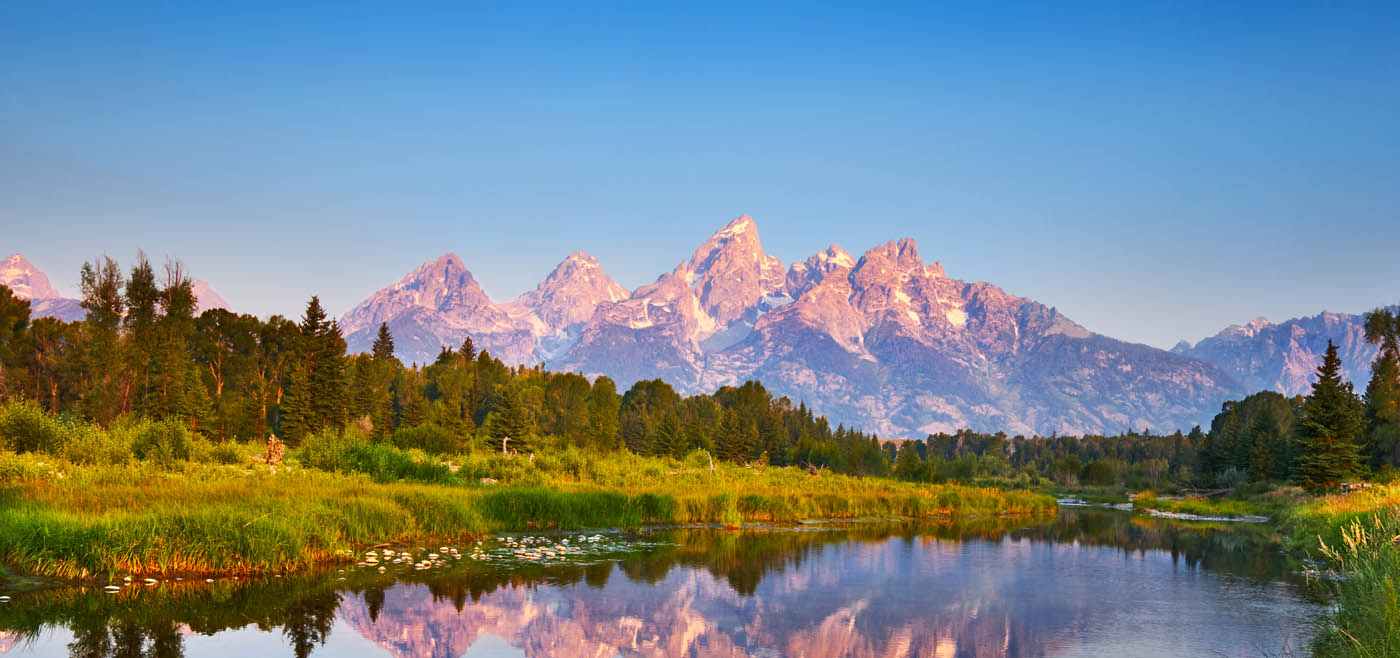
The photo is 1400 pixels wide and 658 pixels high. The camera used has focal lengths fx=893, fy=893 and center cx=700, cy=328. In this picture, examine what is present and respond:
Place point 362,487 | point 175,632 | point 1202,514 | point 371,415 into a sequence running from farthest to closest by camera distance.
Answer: point 371,415 → point 1202,514 → point 362,487 → point 175,632

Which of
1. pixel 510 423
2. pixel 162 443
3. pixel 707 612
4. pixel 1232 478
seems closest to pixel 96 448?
pixel 162 443

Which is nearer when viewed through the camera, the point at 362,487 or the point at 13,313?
A: the point at 362,487

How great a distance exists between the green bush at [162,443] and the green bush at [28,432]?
2745mm

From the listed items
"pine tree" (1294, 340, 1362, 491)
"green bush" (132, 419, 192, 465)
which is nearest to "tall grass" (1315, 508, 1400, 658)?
"green bush" (132, 419, 192, 465)

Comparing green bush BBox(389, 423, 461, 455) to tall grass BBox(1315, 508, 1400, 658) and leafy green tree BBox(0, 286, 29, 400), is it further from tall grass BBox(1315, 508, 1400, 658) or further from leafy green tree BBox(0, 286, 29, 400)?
tall grass BBox(1315, 508, 1400, 658)

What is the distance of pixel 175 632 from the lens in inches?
663

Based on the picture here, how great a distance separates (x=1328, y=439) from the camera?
6862 centimetres

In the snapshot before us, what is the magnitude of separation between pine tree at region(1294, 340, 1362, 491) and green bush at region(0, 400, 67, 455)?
7899 cm

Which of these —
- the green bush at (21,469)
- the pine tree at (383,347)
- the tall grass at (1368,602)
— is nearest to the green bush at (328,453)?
the green bush at (21,469)

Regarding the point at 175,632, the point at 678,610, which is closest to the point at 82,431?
the point at 175,632

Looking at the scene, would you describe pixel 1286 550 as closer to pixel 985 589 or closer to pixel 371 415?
pixel 985 589

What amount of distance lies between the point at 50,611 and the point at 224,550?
4.45 metres

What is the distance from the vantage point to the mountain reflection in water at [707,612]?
17453 millimetres

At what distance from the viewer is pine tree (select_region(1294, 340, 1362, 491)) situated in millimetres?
67562
